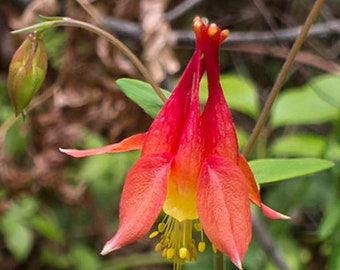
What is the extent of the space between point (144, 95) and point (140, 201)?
16.8 inches

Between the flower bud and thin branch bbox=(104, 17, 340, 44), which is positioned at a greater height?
the flower bud

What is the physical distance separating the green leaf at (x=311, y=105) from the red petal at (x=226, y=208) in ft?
4.54

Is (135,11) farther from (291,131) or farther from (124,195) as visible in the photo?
(124,195)

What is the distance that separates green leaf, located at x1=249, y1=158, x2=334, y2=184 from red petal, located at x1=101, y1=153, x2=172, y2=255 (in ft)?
1.27

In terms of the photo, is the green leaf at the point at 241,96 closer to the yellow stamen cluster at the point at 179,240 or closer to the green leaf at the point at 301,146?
the green leaf at the point at 301,146

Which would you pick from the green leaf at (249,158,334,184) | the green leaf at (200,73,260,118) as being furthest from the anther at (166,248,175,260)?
the green leaf at (200,73,260,118)

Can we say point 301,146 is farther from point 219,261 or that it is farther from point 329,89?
point 219,261

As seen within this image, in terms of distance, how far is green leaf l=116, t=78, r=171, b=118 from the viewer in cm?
168

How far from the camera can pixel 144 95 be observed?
5.58 feet

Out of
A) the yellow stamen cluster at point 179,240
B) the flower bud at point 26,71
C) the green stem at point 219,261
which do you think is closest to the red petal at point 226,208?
the yellow stamen cluster at point 179,240

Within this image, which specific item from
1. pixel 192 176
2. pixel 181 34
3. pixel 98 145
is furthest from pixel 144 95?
pixel 98 145

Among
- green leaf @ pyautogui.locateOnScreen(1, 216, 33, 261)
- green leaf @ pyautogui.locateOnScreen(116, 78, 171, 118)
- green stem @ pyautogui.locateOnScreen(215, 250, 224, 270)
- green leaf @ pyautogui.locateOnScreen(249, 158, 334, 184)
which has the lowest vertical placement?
green leaf @ pyautogui.locateOnScreen(1, 216, 33, 261)

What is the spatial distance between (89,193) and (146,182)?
2.26m

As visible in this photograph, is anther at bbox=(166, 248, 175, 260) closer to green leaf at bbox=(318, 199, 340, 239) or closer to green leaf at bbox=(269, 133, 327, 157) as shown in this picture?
green leaf at bbox=(318, 199, 340, 239)
